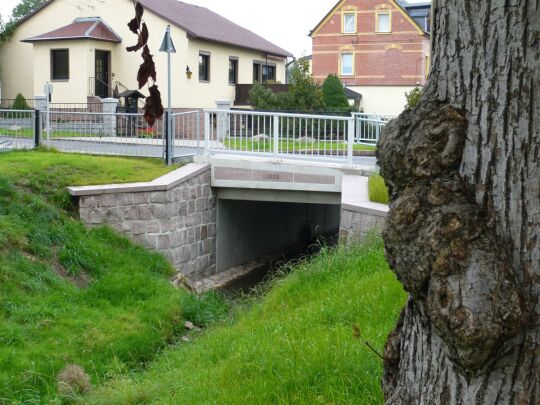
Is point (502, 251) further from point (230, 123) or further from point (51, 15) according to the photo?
point (51, 15)

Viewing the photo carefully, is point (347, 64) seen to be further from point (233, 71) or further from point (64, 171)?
point (64, 171)

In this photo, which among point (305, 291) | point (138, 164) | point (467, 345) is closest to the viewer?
point (467, 345)

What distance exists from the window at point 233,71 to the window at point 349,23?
1179 cm

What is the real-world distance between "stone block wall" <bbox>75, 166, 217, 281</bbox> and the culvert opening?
0.54 meters

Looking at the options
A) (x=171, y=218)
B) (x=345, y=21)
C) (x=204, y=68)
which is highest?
(x=345, y=21)

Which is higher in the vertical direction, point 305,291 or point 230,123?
point 230,123

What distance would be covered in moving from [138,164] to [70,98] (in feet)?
63.9

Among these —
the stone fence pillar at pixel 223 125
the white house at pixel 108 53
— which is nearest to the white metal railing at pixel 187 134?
the stone fence pillar at pixel 223 125

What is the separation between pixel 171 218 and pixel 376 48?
3460cm

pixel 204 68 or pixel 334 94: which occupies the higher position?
pixel 204 68

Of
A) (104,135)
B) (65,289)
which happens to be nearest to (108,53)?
(104,135)

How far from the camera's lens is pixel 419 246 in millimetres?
2383

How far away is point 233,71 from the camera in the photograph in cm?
3881

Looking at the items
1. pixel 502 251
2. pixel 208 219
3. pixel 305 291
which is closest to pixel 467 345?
pixel 502 251
